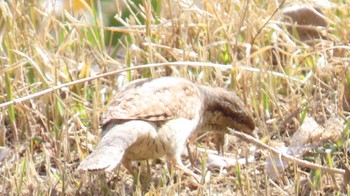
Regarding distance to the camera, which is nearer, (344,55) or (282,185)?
(282,185)

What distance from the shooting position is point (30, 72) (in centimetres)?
586

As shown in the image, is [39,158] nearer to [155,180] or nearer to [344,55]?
[155,180]

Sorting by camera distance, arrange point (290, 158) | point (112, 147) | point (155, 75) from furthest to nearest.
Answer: point (155, 75) < point (290, 158) < point (112, 147)

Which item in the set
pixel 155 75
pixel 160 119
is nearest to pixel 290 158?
pixel 160 119

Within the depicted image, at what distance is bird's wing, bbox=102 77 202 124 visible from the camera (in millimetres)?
4809

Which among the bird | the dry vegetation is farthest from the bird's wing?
the dry vegetation

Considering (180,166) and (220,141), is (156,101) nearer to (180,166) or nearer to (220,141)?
(180,166)

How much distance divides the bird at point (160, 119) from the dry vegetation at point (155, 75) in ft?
0.38

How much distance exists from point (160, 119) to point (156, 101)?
101 mm

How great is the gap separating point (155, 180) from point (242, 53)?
128 cm

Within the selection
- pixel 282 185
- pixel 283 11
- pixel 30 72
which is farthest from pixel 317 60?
pixel 30 72

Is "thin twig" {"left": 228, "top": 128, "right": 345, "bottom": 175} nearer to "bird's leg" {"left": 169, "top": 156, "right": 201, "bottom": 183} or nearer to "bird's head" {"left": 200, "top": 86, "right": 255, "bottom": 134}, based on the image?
"bird's leg" {"left": 169, "top": 156, "right": 201, "bottom": 183}

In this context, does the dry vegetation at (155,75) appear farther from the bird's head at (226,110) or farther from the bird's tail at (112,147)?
the bird's tail at (112,147)

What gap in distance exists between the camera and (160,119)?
492cm
